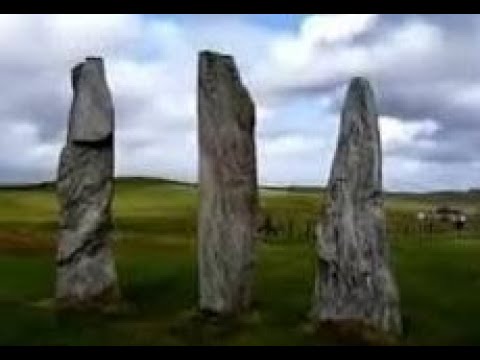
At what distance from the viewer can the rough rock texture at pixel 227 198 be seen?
2919cm

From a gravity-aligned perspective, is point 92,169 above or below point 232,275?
above

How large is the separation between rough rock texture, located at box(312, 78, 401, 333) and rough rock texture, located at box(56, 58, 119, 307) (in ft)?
21.7

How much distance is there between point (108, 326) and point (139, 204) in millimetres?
78364

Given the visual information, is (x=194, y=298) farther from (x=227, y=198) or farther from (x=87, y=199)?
(x=227, y=198)

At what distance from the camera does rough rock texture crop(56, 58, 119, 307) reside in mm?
31422

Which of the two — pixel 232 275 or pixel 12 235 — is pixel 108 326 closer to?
pixel 232 275

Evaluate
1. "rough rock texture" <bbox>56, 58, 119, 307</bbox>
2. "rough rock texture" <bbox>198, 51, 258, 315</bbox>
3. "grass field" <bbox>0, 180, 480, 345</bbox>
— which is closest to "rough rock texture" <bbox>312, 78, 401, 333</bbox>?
"grass field" <bbox>0, 180, 480, 345</bbox>

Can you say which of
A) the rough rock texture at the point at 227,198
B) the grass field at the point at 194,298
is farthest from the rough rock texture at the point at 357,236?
the rough rock texture at the point at 227,198

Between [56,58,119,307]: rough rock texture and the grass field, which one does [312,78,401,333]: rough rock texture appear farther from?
[56,58,119,307]: rough rock texture

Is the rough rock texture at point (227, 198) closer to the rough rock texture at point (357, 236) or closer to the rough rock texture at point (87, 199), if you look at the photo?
the rough rock texture at point (357, 236)

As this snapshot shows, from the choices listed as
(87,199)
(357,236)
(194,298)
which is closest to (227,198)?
(357,236)

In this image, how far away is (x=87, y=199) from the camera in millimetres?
31922

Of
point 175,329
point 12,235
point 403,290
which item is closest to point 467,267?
point 403,290
